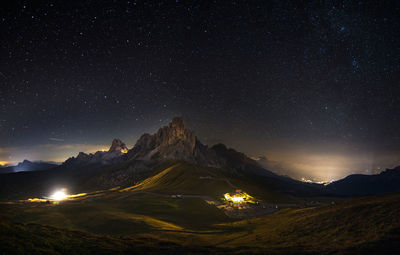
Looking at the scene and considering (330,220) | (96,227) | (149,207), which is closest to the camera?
(330,220)

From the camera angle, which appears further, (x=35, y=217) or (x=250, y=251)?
(x=35, y=217)

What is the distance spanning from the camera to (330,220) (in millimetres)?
52906

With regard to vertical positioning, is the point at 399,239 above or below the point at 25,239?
below

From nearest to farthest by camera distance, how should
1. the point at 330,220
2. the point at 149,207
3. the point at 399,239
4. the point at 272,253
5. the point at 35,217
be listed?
the point at 399,239 < the point at 272,253 < the point at 330,220 < the point at 35,217 < the point at 149,207

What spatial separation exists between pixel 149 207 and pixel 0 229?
326 ft

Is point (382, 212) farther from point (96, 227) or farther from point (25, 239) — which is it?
point (96, 227)

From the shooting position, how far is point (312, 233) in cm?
4841

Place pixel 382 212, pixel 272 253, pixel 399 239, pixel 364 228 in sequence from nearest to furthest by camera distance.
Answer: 1. pixel 399 239
2. pixel 272 253
3. pixel 364 228
4. pixel 382 212

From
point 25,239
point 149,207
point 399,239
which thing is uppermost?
point 25,239

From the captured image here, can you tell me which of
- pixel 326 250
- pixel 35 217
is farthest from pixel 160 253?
pixel 35 217

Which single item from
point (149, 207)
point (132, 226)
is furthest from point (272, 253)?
point (149, 207)

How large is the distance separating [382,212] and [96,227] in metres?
79.6

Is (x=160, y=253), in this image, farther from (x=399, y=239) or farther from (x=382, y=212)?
(x=382, y=212)

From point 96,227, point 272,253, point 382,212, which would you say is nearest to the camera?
point 272,253
